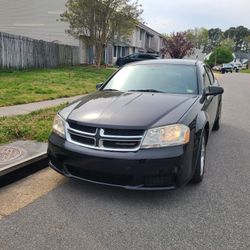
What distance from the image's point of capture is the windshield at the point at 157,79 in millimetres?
4887

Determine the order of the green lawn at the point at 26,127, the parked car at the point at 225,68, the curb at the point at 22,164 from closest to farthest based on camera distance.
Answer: the curb at the point at 22,164 < the green lawn at the point at 26,127 < the parked car at the point at 225,68

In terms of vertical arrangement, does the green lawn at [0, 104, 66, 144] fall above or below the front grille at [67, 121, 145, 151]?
below

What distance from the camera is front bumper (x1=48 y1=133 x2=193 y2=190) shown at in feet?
11.2

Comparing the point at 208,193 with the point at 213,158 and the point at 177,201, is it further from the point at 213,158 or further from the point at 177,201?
the point at 213,158

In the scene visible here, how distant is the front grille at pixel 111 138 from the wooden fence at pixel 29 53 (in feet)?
47.3

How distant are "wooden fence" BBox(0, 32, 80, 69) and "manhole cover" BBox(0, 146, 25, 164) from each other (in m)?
12.7

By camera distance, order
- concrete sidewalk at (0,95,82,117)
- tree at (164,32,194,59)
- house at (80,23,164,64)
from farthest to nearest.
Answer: tree at (164,32,194,59) < house at (80,23,164,64) < concrete sidewalk at (0,95,82,117)

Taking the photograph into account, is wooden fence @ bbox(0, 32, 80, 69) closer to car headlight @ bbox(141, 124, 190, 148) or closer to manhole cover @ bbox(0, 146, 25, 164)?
manhole cover @ bbox(0, 146, 25, 164)

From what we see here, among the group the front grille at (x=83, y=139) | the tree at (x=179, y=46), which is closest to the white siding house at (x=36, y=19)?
the tree at (x=179, y=46)

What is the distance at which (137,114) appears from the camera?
12.4ft

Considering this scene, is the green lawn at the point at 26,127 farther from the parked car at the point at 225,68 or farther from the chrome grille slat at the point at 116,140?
the parked car at the point at 225,68

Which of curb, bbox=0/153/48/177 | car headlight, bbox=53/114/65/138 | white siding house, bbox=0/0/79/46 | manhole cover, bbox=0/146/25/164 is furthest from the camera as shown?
white siding house, bbox=0/0/79/46

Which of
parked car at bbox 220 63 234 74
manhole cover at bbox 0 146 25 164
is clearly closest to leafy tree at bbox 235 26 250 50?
parked car at bbox 220 63 234 74

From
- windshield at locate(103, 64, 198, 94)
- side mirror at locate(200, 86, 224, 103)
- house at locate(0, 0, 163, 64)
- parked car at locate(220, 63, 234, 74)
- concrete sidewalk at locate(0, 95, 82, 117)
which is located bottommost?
parked car at locate(220, 63, 234, 74)
